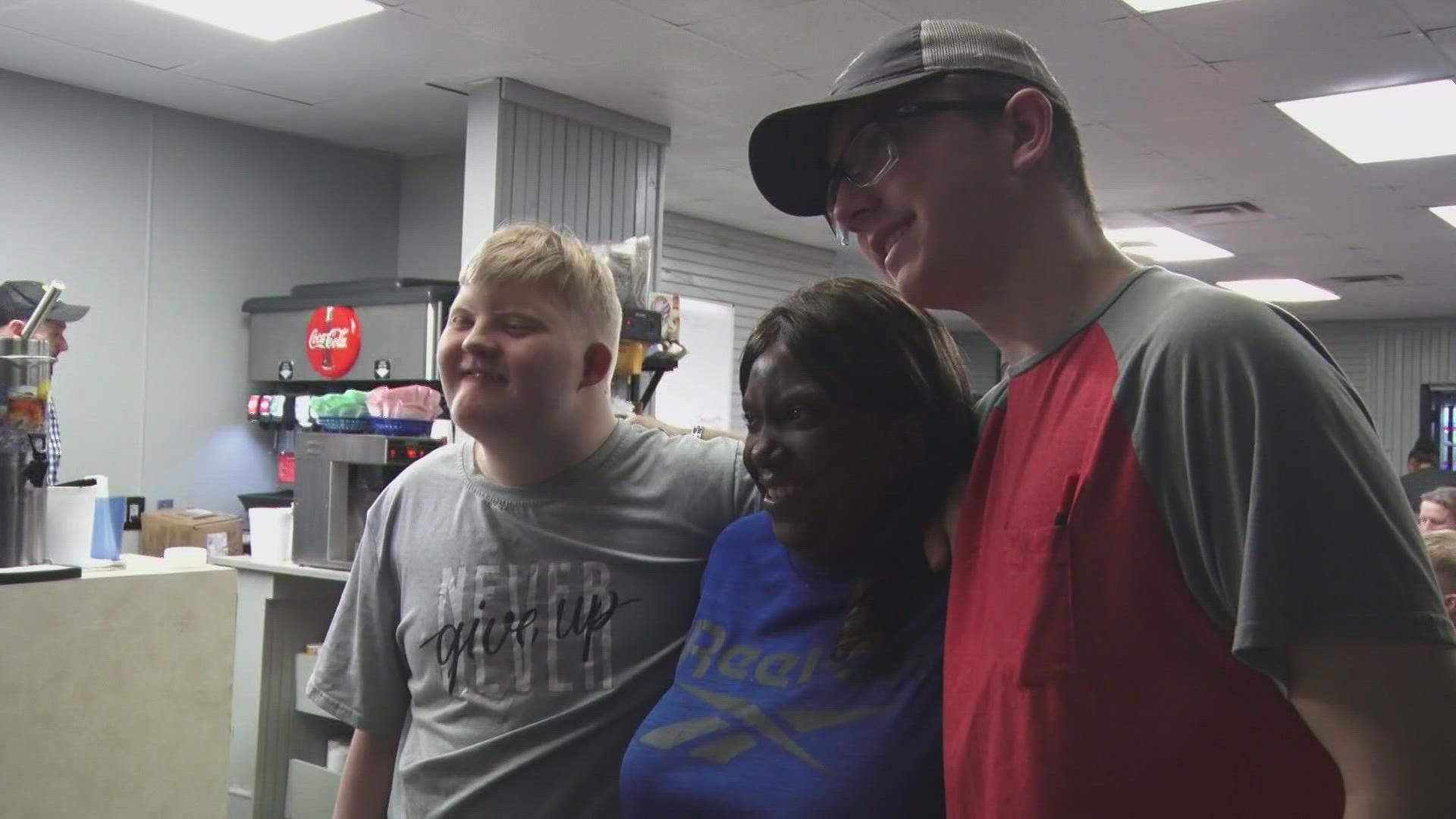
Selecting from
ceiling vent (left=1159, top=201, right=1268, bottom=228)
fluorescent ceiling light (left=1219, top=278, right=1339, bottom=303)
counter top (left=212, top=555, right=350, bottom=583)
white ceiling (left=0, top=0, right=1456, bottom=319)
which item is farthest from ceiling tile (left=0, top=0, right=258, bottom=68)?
fluorescent ceiling light (left=1219, top=278, right=1339, bottom=303)

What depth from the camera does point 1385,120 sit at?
604cm

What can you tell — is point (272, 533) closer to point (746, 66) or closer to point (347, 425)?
point (347, 425)

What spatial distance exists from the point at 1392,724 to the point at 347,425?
494 centimetres

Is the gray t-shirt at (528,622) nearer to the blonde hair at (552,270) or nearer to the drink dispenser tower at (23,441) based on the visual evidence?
the blonde hair at (552,270)

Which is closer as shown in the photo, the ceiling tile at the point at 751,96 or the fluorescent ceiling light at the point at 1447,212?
the ceiling tile at the point at 751,96

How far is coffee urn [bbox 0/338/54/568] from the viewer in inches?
115

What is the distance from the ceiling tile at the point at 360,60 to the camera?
517 cm

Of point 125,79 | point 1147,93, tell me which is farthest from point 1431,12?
point 125,79

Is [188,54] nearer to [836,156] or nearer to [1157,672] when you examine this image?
[836,156]

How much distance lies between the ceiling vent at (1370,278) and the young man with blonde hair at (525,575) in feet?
35.8

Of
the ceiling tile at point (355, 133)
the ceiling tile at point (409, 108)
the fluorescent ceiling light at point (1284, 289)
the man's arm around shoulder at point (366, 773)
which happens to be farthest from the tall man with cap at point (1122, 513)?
the fluorescent ceiling light at point (1284, 289)

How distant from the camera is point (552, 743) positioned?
166 cm

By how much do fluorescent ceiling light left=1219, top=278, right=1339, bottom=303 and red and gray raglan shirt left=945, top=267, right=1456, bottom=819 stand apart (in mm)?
11102

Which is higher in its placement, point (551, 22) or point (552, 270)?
point (551, 22)
